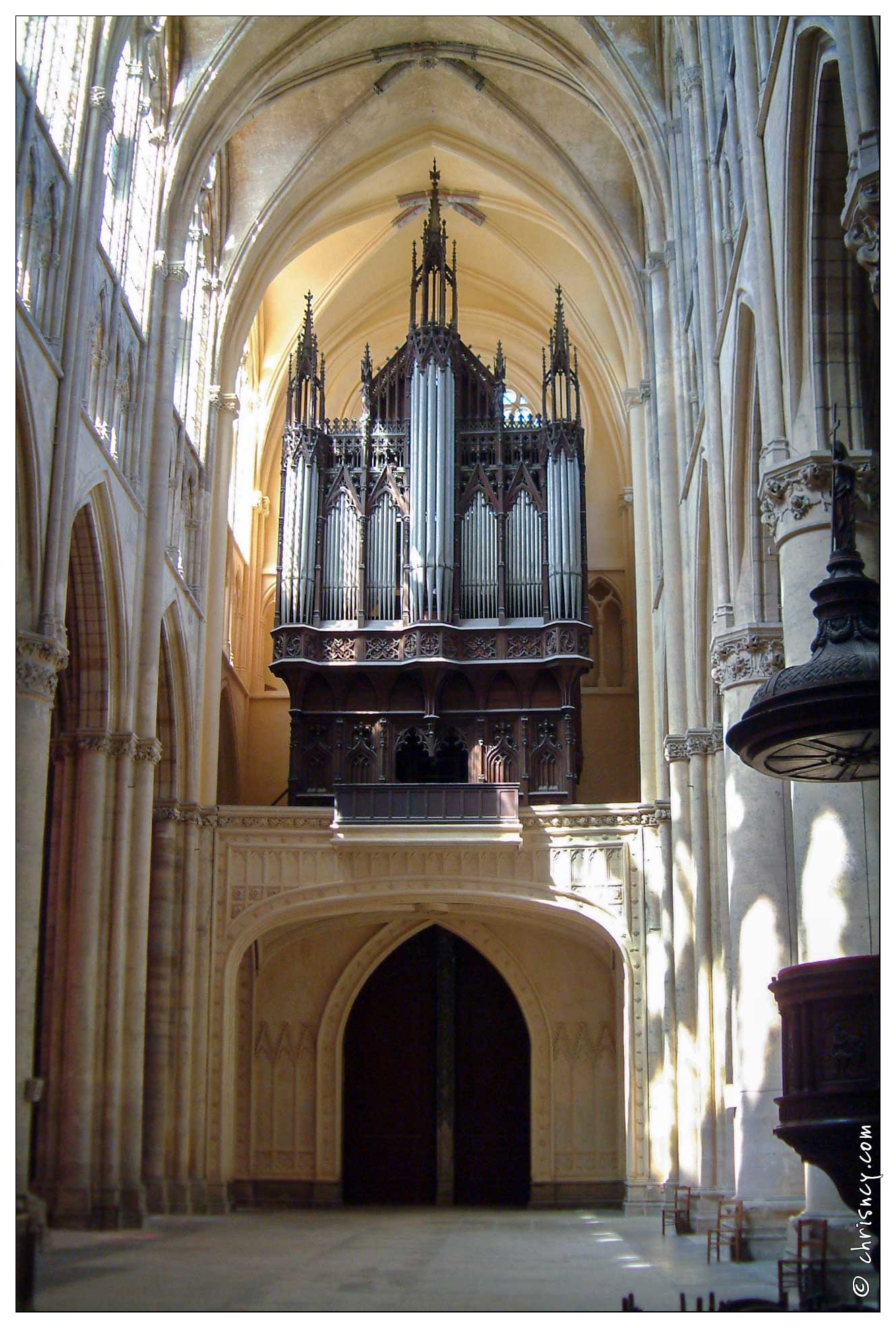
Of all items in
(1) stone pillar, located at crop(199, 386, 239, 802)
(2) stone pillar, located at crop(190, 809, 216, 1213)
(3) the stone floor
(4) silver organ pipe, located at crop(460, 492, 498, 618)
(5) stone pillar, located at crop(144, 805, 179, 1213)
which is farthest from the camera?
(4) silver organ pipe, located at crop(460, 492, 498, 618)

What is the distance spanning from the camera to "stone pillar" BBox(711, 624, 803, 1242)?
47.4ft

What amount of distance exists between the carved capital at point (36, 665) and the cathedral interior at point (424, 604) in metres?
0.07

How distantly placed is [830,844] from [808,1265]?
9.45 ft

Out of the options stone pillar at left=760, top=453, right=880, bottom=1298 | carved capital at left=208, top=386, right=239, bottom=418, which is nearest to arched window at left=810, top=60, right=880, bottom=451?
stone pillar at left=760, top=453, right=880, bottom=1298

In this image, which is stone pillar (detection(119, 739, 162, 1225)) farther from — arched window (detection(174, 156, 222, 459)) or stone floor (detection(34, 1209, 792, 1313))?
arched window (detection(174, 156, 222, 459))

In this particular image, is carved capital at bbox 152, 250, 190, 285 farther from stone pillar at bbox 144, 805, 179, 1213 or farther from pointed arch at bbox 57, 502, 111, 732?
stone pillar at bbox 144, 805, 179, 1213

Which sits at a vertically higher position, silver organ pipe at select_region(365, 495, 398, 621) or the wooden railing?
silver organ pipe at select_region(365, 495, 398, 621)

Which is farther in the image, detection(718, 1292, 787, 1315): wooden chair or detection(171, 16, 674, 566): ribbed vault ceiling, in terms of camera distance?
detection(171, 16, 674, 566): ribbed vault ceiling

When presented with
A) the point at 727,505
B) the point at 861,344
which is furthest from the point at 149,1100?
the point at 861,344

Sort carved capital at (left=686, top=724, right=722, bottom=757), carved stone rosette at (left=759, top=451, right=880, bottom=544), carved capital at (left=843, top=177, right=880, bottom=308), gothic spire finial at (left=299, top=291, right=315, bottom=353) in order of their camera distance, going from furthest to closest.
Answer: gothic spire finial at (left=299, top=291, right=315, bottom=353)
carved capital at (left=686, top=724, right=722, bottom=757)
carved stone rosette at (left=759, top=451, right=880, bottom=544)
carved capital at (left=843, top=177, right=880, bottom=308)

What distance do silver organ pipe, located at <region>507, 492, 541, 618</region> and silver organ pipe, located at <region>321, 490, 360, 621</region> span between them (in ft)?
8.91

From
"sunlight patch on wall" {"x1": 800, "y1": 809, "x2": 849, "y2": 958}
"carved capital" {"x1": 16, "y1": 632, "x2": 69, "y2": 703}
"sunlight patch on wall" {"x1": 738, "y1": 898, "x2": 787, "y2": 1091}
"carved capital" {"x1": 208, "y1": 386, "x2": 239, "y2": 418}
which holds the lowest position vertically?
"sunlight patch on wall" {"x1": 738, "y1": 898, "x2": 787, "y2": 1091}

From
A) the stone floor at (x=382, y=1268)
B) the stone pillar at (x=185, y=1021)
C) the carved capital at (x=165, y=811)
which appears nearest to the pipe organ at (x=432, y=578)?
the stone pillar at (x=185, y=1021)
